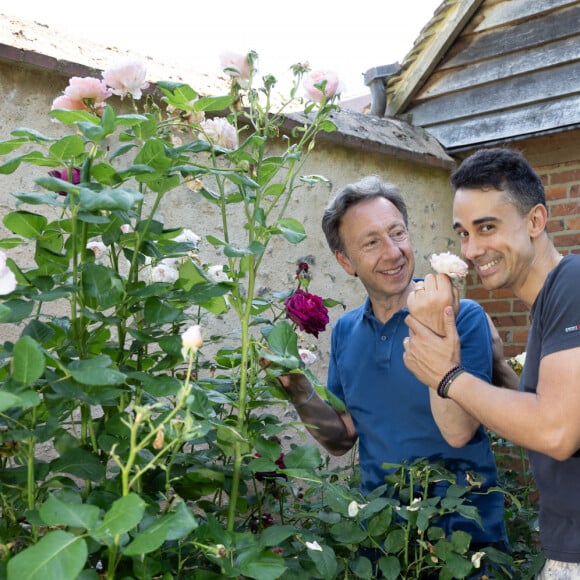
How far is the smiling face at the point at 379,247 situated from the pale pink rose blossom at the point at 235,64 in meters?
0.85

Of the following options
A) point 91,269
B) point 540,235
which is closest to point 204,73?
point 540,235

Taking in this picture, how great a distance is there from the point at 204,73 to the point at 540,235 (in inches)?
84.6

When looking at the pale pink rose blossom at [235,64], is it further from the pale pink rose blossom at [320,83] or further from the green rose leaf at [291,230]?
the green rose leaf at [291,230]

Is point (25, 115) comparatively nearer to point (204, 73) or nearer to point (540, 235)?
point (204, 73)

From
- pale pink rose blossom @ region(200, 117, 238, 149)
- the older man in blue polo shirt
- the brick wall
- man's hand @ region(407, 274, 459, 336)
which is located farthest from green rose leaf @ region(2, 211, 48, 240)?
the brick wall

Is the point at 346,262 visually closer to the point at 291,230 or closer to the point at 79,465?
the point at 291,230

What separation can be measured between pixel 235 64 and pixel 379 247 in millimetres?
878

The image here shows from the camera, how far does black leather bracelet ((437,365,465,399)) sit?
1.40 meters

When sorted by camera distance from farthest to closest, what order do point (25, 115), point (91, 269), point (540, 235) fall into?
point (25, 115) → point (540, 235) → point (91, 269)

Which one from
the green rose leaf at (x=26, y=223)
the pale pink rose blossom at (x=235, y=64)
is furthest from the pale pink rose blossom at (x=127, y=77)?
the green rose leaf at (x=26, y=223)

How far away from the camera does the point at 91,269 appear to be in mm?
1095

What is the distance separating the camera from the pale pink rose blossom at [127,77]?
4.07 ft

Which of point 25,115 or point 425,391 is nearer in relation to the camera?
point 425,391

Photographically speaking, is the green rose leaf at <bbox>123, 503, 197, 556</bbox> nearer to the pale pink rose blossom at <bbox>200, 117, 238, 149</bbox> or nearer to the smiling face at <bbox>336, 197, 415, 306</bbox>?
the pale pink rose blossom at <bbox>200, 117, 238, 149</bbox>
